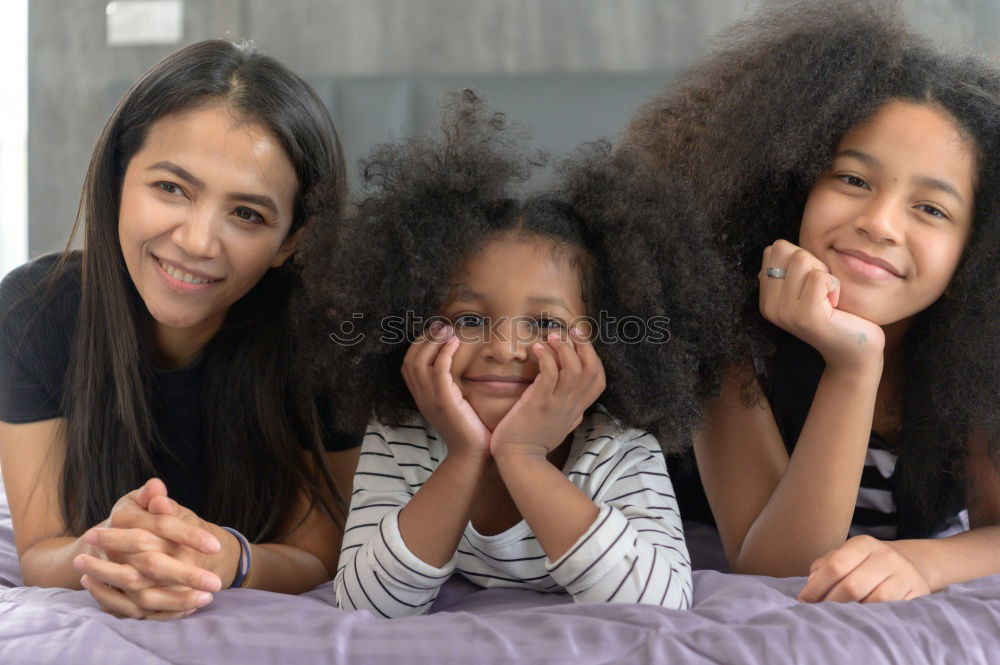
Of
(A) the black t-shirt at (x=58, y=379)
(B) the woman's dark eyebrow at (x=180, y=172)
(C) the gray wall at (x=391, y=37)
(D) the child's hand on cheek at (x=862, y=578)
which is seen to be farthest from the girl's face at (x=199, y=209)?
(C) the gray wall at (x=391, y=37)

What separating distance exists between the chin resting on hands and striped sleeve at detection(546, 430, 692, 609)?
391 mm

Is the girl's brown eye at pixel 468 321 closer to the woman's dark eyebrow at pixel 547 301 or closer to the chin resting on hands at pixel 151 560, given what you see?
the woman's dark eyebrow at pixel 547 301

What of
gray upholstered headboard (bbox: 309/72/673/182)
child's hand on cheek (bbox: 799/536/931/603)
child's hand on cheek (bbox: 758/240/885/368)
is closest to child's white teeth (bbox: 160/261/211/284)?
child's hand on cheek (bbox: 758/240/885/368)

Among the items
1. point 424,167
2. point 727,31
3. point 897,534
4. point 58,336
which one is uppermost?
point 727,31

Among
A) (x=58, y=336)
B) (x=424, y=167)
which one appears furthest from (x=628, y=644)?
(x=58, y=336)

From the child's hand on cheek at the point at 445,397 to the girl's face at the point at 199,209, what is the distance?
36 centimetres

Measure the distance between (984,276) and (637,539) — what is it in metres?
0.61

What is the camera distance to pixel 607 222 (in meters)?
1.28

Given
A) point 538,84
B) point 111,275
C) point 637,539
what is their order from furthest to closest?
point 538,84 < point 111,275 < point 637,539

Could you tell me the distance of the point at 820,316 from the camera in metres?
1.22

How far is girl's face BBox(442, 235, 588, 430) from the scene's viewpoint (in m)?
1.21

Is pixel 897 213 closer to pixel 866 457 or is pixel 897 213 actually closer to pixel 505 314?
pixel 866 457

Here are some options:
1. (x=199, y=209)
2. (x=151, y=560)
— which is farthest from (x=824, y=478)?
(x=199, y=209)

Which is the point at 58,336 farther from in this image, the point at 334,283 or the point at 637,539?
the point at 637,539
